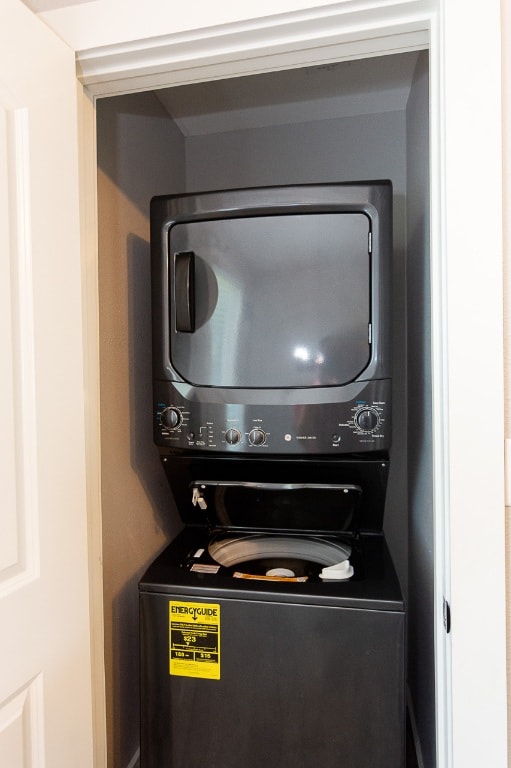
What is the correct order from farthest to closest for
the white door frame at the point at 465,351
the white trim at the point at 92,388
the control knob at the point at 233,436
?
the control knob at the point at 233,436 < the white trim at the point at 92,388 < the white door frame at the point at 465,351

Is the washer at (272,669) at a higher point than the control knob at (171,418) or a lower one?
lower

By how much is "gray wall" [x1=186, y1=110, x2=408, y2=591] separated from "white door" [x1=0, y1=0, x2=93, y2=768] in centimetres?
131

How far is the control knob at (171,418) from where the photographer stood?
1443 millimetres

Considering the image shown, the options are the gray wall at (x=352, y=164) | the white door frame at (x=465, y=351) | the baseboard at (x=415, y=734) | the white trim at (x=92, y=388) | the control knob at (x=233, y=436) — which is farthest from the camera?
the gray wall at (x=352, y=164)

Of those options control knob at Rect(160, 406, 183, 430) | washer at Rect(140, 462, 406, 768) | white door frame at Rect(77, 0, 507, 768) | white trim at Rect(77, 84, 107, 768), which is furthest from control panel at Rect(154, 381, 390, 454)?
white door frame at Rect(77, 0, 507, 768)

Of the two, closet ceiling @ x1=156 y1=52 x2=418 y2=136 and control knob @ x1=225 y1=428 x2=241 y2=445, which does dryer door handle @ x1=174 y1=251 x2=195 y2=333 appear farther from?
closet ceiling @ x1=156 y1=52 x2=418 y2=136

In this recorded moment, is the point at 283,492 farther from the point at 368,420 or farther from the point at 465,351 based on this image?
the point at 465,351

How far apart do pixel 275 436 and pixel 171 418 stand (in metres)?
0.30

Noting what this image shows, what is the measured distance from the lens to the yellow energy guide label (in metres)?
1.36

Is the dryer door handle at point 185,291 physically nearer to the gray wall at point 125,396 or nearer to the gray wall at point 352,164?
the gray wall at point 125,396

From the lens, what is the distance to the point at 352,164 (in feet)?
6.97

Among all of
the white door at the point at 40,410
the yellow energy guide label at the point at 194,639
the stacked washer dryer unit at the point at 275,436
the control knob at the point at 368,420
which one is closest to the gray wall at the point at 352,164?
the stacked washer dryer unit at the point at 275,436

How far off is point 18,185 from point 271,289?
0.70 m

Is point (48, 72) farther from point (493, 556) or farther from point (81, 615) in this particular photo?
point (493, 556)
